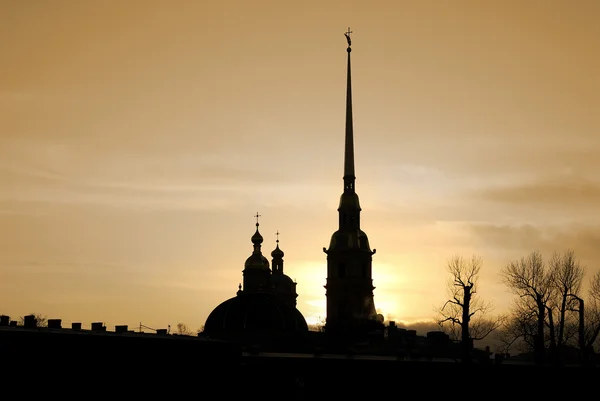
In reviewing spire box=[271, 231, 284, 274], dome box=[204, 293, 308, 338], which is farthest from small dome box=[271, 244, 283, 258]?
dome box=[204, 293, 308, 338]

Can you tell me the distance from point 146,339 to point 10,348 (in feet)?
39.9

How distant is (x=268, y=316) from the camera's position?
126m

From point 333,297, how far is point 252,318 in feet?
63.7

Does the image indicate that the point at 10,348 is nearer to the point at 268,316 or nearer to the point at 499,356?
the point at 499,356

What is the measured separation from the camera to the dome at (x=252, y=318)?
4870 inches

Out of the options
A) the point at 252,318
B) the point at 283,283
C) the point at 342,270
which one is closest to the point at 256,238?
the point at 283,283

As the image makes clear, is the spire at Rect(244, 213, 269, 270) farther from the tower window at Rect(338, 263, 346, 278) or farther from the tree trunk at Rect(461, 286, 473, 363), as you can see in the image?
the tree trunk at Rect(461, 286, 473, 363)

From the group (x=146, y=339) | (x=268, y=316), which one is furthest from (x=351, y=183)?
(x=146, y=339)

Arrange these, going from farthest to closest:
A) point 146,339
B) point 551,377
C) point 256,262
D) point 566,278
A: point 256,262 < point 566,278 < point 551,377 < point 146,339

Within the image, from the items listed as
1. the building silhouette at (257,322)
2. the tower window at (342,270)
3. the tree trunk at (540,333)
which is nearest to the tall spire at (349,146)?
the tower window at (342,270)

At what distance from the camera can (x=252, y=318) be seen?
125062mm

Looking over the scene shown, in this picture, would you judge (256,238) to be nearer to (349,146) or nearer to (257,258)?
(257,258)

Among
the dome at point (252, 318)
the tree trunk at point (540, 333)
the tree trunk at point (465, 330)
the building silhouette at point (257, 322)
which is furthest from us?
the dome at point (252, 318)

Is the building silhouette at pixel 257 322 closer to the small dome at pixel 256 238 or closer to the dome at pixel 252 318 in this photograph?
the dome at pixel 252 318
